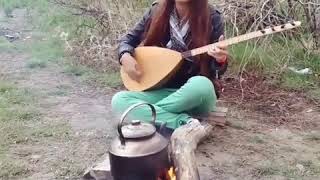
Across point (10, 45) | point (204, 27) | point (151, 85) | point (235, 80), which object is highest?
point (204, 27)

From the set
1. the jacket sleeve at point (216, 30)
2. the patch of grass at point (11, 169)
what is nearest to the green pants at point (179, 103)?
the jacket sleeve at point (216, 30)

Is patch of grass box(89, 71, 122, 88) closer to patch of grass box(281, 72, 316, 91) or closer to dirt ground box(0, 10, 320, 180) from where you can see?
dirt ground box(0, 10, 320, 180)

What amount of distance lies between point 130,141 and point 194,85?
922 mm

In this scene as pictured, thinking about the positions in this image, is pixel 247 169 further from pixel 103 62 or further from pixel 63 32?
pixel 63 32

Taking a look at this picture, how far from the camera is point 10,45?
6.48 metres

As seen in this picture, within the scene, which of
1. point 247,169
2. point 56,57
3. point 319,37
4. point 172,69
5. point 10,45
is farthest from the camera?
point 10,45

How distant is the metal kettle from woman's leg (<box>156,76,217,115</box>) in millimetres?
806

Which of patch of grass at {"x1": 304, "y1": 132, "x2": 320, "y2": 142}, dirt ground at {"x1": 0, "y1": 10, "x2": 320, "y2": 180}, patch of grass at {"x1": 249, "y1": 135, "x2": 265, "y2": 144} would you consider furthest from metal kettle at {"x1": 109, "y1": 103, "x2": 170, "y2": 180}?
patch of grass at {"x1": 304, "y1": 132, "x2": 320, "y2": 142}

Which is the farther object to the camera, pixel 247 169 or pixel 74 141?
pixel 74 141

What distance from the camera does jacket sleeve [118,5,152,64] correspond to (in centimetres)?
371

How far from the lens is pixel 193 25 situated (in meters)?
3.52

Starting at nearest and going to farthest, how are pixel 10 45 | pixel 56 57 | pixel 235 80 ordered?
pixel 235 80 < pixel 56 57 < pixel 10 45

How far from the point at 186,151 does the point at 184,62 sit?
887mm

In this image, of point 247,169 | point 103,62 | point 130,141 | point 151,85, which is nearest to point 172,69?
point 151,85
